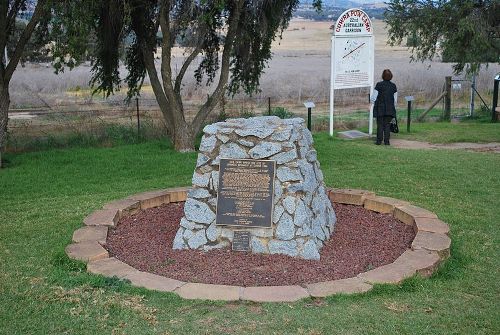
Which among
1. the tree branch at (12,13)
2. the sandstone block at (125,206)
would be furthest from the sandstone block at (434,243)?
the tree branch at (12,13)

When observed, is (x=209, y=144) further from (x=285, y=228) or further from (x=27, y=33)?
(x=27, y=33)

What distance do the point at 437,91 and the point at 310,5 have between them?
44.3 ft

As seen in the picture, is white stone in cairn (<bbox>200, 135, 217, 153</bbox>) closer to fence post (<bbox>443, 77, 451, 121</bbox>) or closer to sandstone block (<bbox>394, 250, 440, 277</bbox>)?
sandstone block (<bbox>394, 250, 440, 277</bbox>)

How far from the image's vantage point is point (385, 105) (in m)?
13.8

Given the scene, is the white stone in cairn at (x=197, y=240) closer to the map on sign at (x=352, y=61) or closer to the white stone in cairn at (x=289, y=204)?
the white stone in cairn at (x=289, y=204)

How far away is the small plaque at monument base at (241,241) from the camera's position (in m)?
6.02

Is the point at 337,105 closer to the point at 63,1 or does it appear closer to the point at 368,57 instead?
the point at 368,57

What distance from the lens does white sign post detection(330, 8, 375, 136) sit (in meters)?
15.3

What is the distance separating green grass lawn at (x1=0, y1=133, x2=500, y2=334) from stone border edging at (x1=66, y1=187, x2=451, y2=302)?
10 centimetres

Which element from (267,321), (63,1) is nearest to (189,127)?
(63,1)

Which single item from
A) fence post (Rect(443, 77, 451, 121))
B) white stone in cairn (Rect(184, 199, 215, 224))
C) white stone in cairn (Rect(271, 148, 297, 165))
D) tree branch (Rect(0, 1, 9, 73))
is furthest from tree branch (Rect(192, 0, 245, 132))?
fence post (Rect(443, 77, 451, 121))

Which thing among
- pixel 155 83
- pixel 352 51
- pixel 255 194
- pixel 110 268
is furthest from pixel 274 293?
pixel 352 51

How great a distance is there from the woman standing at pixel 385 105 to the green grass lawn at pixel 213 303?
3.35m

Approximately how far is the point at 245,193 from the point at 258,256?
638 millimetres
